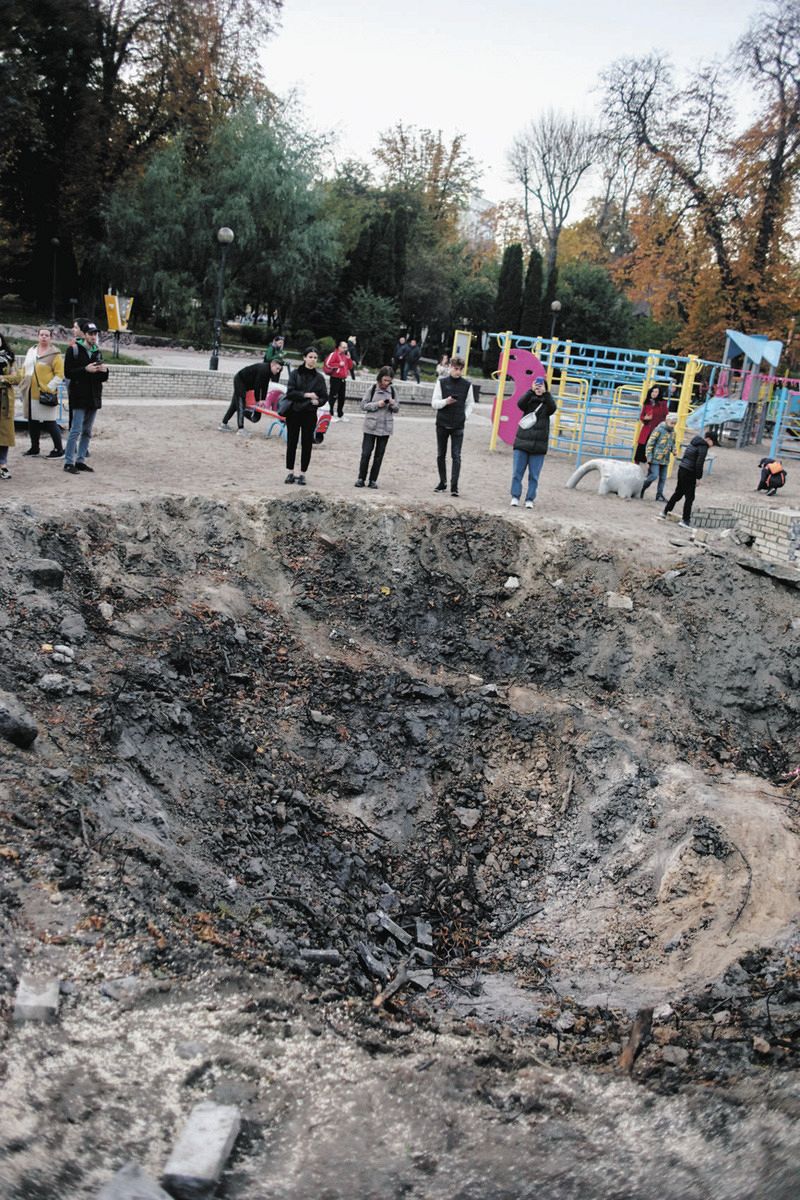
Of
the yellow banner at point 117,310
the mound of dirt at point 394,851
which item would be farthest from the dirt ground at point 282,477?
the yellow banner at point 117,310

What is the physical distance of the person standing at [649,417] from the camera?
14.1 m

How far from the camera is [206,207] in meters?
29.8

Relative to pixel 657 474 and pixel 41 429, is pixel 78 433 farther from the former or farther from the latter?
pixel 657 474

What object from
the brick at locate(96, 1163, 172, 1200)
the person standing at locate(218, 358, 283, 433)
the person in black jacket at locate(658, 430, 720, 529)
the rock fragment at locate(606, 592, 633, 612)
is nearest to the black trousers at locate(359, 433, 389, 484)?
the rock fragment at locate(606, 592, 633, 612)

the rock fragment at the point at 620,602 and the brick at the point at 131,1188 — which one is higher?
the rock fragment at the point at 620,602

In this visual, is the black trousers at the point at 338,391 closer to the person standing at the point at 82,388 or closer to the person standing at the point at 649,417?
the person standing at the point at 649,417

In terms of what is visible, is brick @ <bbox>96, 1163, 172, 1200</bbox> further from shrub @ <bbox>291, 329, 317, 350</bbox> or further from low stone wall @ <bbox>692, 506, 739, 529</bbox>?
shrub @ <bbox>291, 329, 317, 350</bbox>

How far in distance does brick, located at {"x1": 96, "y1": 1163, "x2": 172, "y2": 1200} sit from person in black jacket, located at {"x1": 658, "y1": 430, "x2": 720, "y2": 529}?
9.84 meters

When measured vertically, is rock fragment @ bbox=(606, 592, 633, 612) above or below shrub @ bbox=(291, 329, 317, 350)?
below

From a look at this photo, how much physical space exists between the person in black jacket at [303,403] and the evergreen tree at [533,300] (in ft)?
93.1

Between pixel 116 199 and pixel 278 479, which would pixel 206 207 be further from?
pixel 278 479

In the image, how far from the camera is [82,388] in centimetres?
991

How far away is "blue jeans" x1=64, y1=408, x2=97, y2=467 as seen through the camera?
33.0 ft

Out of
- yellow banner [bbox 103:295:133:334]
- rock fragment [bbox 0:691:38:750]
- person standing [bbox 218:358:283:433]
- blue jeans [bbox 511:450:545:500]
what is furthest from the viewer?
yellow banner [bbox 103:295:133:334]
